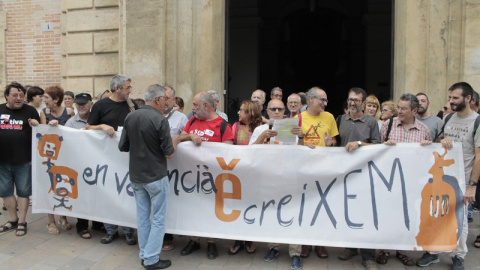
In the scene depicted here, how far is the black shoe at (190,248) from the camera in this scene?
481 cm

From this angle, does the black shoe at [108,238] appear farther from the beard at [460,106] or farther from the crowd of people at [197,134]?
the beard at [460,106]

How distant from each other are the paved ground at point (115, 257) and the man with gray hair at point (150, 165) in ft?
1.20

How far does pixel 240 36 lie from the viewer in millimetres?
16062

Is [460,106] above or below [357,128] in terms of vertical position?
above

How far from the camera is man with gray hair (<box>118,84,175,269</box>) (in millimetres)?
4230

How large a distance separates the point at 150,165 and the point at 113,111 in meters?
1.21

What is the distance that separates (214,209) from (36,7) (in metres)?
8.46

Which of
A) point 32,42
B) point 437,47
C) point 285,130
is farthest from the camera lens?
point 32,42

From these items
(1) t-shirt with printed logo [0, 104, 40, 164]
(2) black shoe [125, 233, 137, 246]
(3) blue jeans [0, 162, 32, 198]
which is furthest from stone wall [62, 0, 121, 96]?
(2) black shoe [125, 233, 137, 246]

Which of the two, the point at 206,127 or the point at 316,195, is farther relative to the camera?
the point at 206,127

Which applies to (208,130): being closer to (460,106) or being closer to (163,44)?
(460,106)

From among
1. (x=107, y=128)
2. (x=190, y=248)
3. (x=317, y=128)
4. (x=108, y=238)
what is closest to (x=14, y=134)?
(x=107, y=128)

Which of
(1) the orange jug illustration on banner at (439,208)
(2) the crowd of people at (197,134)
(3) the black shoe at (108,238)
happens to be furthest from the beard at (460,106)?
(3) the black shoe at (108,238)

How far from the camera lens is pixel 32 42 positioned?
10477 millimetres
